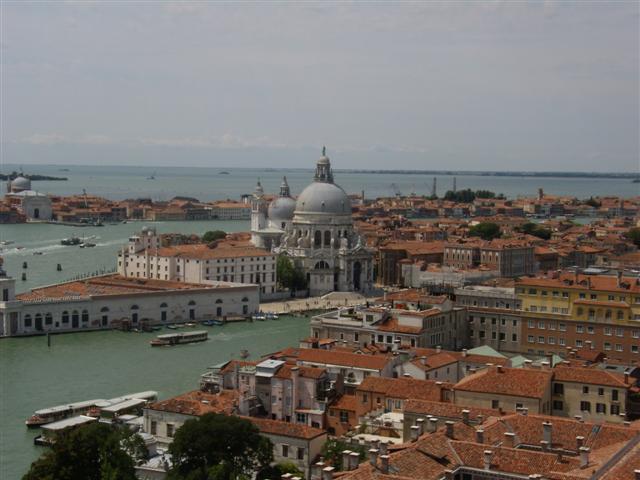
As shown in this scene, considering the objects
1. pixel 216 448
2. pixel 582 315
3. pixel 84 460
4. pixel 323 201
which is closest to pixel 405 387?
pixel 216 448

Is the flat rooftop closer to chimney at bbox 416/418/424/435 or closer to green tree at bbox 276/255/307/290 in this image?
green tree at bbox 276/255/307/290

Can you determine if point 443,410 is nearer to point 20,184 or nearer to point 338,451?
point 338,451

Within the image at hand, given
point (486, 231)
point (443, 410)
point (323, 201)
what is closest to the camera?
point (443, 410)

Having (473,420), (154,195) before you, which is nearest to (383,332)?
(473,420)

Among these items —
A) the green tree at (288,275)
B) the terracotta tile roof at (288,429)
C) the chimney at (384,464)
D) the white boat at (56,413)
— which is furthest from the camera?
the green tree at (288,275)

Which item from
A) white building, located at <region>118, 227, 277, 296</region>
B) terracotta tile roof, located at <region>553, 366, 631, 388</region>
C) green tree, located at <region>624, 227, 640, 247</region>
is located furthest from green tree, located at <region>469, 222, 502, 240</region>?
terracotta tile roof, located at <region>553, 366, 631, 388</region>

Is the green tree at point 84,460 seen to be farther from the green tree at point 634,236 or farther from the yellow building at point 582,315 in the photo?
the green tree at point 634,236

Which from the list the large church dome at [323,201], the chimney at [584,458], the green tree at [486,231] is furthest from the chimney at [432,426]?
the green tree at [486,231]
